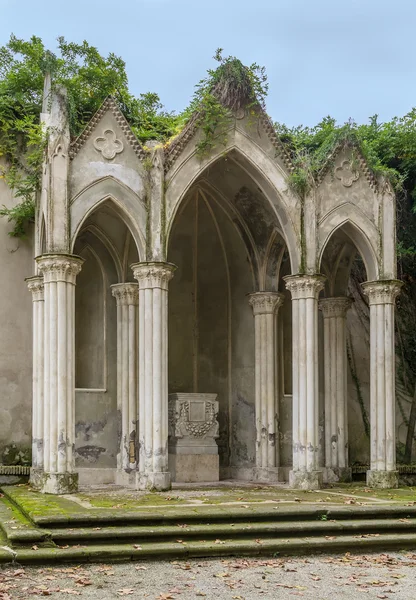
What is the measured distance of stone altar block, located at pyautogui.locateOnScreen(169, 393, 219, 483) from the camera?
18.3 m

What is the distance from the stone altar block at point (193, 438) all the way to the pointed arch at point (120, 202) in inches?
153

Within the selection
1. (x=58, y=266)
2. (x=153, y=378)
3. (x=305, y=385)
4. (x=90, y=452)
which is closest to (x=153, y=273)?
(x=58, y=266)

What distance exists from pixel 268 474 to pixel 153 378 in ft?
15.2

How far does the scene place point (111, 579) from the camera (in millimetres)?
9719

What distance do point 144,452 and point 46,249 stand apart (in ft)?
14.1

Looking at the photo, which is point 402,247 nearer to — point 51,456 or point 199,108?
point 199,108

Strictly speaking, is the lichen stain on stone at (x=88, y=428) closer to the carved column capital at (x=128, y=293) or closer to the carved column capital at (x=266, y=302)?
the carved column capital at (x=128, y=293)

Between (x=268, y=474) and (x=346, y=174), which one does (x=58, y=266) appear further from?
(x=268, y=474)

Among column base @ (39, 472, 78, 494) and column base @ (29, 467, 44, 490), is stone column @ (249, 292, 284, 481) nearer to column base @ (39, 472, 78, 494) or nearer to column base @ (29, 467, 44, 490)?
column base @ (29, 467, 44, 490)

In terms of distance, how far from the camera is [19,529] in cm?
1136

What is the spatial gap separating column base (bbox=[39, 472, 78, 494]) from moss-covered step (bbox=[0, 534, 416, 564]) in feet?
13.9

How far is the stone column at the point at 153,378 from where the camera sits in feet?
52.2

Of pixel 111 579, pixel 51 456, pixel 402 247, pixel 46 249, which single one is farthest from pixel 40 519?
pixel 402 247

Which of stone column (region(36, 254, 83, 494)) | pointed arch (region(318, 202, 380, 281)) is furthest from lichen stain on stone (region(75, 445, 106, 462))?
pointed arch (region(318, 202, 380, 281))
